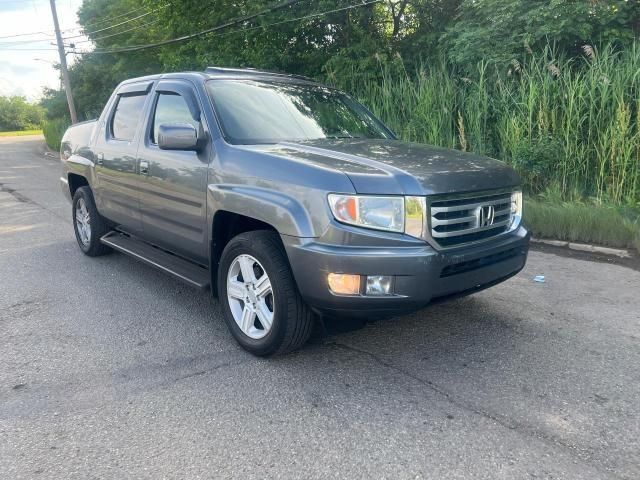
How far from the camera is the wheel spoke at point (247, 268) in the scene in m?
3.57

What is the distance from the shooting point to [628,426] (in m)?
2.72

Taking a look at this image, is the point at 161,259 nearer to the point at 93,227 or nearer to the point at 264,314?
the point at 264,314

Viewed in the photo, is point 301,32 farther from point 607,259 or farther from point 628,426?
point 628,426

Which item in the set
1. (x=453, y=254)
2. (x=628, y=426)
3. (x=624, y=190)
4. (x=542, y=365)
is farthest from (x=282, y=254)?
(x=624, y=190)

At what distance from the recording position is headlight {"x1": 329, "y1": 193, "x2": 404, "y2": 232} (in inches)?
119

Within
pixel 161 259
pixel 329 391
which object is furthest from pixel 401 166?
pixel 161 259

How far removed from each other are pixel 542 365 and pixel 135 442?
7.89 ft

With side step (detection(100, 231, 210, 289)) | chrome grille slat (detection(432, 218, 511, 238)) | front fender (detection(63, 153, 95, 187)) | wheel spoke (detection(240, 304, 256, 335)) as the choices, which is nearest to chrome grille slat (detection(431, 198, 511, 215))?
chrome grille slat (detection(432, 218, 511, 238))

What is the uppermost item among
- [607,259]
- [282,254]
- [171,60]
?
[171,60]

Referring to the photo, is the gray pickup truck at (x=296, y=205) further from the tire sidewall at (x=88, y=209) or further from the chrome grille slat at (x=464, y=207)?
the tire sidewall at (x=88, y=209)

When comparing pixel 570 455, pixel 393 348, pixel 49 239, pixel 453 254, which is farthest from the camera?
pixel 49 239

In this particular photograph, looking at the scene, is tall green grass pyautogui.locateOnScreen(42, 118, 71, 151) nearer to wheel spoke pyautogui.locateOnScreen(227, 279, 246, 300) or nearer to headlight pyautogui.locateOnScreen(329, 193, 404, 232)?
wheel spoke pyautogui.locateOnScreen(227, 279, 246, 300)

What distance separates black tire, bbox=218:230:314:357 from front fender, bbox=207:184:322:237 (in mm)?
157

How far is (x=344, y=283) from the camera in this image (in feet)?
9.88
